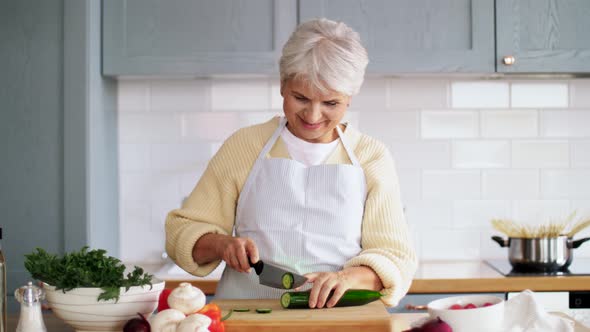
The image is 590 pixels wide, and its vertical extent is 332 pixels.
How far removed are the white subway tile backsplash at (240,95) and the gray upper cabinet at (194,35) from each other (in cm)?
34

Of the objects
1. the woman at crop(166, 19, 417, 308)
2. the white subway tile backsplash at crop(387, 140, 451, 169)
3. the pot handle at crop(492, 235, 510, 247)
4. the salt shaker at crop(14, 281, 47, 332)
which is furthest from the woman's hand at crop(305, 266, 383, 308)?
the white subway tile backsplash at crop(387, 140, 451, 169)

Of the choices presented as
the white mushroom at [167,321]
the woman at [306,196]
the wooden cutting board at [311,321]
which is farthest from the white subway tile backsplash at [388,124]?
the white mushroom at [167,321]

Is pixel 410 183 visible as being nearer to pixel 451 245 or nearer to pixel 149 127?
pixel 451 245

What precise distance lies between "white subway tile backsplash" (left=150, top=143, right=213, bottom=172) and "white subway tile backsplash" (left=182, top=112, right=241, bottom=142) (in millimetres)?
40

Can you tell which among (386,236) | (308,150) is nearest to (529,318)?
(386,236)

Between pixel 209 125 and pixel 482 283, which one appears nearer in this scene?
pixel 482 283

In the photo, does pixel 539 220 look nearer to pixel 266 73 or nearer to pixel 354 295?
pixel 266 73

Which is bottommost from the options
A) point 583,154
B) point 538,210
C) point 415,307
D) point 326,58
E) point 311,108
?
point 415,307

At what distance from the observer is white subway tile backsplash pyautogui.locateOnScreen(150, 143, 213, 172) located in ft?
12.2

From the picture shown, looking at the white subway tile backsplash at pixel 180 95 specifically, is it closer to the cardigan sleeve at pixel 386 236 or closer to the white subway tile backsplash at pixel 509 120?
the white subway tile backsplash at pixel 509 120

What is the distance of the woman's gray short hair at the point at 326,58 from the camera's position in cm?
216

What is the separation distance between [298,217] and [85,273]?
0.71 m

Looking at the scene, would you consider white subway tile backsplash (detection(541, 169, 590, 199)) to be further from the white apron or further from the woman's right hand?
the woman's right hand

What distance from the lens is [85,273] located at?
68.9 inches
